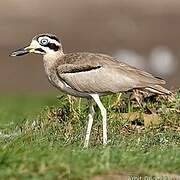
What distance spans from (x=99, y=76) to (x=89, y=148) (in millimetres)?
1400

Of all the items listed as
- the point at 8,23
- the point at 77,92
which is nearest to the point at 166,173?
the point at 77,92

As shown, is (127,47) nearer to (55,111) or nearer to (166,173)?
(55,111)

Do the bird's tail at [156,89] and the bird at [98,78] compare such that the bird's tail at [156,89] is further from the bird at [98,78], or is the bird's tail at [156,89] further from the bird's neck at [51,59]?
the bird's neck at [51,59]

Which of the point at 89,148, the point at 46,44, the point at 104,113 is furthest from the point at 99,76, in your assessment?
the point at 89,148

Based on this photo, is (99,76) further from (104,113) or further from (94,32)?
(94,32)

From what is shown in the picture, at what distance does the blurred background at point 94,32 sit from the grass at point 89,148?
1643 centimetres

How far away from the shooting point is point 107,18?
131 ft

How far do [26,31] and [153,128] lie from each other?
24020mm

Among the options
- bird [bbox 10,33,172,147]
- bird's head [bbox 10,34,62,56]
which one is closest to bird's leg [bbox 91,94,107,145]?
bird [bbox 10,33,172,147]

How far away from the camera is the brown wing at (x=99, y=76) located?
470 inches

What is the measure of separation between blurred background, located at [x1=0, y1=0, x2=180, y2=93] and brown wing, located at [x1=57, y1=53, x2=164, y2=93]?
18.0 meters

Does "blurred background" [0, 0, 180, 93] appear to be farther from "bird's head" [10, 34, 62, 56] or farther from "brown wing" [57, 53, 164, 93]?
"brown wing" [57, 53, 164, 93]

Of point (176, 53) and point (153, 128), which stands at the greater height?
point (176, 53)

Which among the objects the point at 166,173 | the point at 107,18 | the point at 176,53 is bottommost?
the point at 166,173
